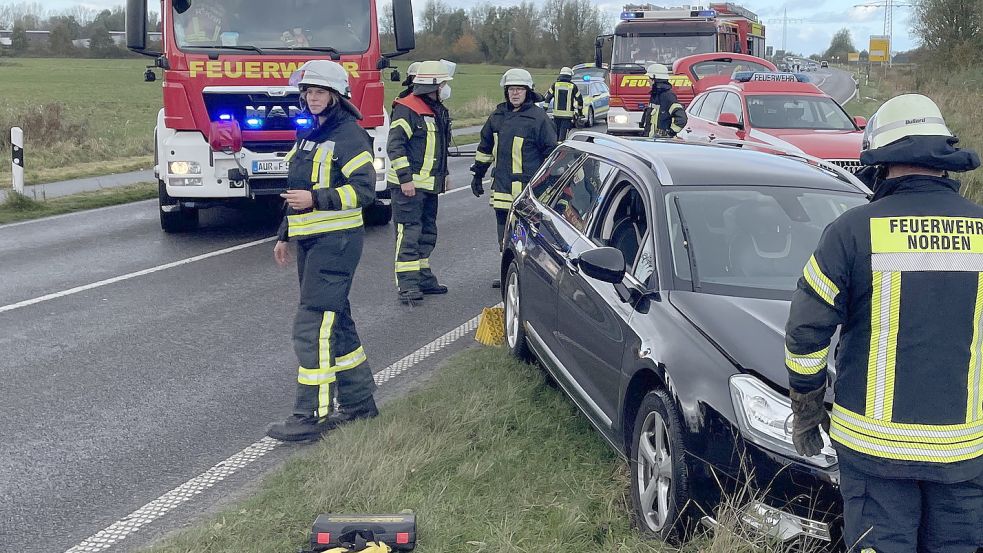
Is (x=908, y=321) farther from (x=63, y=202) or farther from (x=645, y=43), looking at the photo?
(x=645, y=43)

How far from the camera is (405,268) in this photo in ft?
27.3

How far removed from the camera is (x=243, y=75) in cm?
1052

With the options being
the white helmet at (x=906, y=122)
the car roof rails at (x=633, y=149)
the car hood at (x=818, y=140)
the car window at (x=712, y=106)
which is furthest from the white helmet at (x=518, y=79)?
the car window at (x=712, y=106)

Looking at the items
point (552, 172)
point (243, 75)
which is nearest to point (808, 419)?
point (552, 172)

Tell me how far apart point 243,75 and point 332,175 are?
572 cm

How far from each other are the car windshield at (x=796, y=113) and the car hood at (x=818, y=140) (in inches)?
13.9

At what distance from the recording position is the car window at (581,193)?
213 inches

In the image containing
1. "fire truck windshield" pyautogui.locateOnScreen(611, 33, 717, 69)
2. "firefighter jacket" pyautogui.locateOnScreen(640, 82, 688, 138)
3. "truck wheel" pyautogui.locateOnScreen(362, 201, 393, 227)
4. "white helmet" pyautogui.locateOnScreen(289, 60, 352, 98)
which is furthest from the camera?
"fire truck windshield" pyautogui.locateOnScreen(611, 33, 717, 69)

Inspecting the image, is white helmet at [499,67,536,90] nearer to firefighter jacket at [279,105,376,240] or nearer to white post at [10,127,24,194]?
firefighter jacket at [279,105,376,240]

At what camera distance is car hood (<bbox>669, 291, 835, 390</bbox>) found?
356 cm

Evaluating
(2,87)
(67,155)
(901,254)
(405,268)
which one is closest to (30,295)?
(405,268)

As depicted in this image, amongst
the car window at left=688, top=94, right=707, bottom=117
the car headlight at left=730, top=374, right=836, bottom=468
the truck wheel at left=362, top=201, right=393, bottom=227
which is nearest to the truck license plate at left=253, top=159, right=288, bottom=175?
the truck wheel at left=362, top=201, right=393, bottom=227

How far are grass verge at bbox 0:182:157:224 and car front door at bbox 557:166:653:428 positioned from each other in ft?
31.9

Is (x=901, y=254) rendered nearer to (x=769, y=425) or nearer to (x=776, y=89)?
(x=769, y=425)
